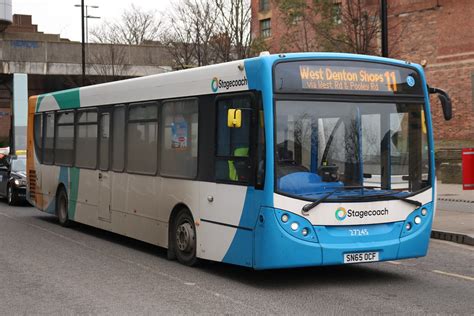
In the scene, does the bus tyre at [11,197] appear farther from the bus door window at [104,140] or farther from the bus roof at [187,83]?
the bus door window at [104,140]

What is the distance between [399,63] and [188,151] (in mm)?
3024

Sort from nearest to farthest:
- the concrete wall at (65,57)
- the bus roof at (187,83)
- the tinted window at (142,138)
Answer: the bus roof at (187,83)
the tinted window at (142,138)
the concrete wall at (65,57)

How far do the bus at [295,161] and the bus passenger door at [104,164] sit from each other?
210 centimetres

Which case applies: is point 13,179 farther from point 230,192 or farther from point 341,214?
point 341,214

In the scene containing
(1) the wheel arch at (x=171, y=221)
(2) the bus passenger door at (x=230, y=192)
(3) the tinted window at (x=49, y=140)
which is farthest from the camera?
(3) the tinted window at (x=49, y=140)

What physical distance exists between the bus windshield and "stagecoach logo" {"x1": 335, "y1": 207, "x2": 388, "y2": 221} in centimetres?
16

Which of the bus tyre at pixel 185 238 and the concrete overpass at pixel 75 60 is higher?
the concrete overpass at pixel 75 60

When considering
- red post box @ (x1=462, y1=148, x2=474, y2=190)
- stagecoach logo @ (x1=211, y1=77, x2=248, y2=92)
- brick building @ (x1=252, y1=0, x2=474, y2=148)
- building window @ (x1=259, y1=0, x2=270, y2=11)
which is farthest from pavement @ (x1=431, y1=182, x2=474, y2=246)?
building window @ (x1=259, y1=0, x2=270, y2=11)

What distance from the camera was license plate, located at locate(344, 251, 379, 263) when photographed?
8.34 m

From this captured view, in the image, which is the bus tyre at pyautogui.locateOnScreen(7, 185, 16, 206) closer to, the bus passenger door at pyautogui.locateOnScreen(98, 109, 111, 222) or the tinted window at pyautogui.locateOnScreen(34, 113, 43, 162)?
the tinted window at pyautogui.locateOnScreen(34, 113, 43, 162)

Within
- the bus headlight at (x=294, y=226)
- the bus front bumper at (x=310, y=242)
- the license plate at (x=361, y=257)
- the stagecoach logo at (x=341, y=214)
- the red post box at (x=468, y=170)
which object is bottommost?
the license plate at (x=361, y=257)

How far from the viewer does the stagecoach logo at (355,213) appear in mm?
8312

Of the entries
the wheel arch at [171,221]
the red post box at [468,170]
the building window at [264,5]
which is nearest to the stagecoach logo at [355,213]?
the wheel arch at [171,221]

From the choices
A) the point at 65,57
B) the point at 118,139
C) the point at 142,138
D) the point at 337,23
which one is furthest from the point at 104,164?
the point at 65,57
